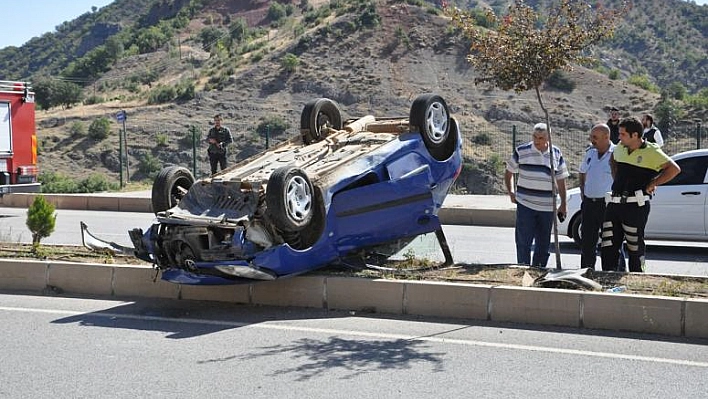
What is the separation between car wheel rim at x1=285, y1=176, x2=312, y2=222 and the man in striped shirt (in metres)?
2.64

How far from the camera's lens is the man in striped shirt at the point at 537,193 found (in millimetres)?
9305

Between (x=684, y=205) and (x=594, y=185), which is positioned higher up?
(x=594, y=185)

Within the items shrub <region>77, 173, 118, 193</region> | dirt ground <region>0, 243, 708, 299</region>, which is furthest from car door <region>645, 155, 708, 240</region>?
shrub <region>77, 173, 118, 193</region>

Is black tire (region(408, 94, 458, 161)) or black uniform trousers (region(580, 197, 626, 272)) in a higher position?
black tire (region(408, 94, 458, 161))

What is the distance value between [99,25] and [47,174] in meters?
84.1

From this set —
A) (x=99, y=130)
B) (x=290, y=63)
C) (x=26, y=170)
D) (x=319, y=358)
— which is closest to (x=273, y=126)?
(x=99, y=130)

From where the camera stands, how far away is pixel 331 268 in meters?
8.79

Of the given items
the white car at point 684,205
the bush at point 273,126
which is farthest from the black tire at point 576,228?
the bush at point 273,126

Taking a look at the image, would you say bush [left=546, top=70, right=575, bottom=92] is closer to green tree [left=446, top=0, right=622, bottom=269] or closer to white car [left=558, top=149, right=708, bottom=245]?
white car [left=558, top=149, right=708, bottom=245]

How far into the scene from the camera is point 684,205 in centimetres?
1237

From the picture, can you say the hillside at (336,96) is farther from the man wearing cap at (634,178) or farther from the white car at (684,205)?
the man wearing cap at (634,178)

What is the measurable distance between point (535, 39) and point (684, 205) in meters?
4.91

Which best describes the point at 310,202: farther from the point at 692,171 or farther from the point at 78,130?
the point at 78,130

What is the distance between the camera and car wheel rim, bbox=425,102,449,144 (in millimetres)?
9258
